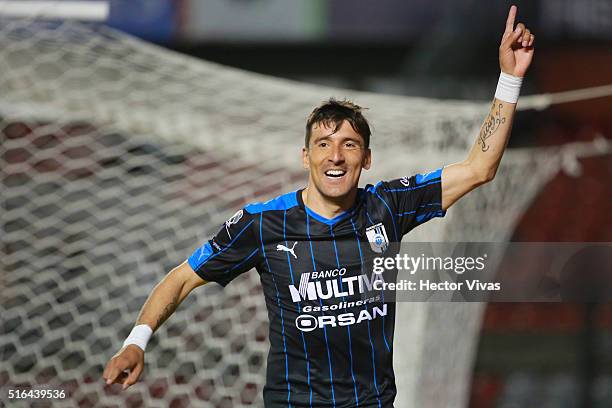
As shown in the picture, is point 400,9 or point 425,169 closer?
point 425,169

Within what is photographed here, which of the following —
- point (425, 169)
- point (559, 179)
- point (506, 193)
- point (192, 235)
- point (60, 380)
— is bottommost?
point (559, 179)

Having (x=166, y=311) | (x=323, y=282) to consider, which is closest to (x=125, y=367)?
(x=166, y=311)

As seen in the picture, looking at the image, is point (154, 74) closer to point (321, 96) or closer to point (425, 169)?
point (321, 96)

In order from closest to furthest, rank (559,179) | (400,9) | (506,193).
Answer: (506,193), (559,179), (400,9)

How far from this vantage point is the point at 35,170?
4.00m

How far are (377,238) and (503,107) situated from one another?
48 centimetres

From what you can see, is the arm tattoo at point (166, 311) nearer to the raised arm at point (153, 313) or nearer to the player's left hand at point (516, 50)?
the raised arm at point (153, 313)

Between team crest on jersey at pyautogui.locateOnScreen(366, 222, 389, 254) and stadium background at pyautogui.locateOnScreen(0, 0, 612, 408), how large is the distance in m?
4.59

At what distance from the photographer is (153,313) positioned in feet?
7.23

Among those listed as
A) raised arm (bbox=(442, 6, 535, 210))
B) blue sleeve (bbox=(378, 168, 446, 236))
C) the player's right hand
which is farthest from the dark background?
the player's right hand

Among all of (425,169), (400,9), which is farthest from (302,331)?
(400,9)

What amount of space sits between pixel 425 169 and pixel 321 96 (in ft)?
2.24

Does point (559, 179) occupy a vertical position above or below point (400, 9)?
below

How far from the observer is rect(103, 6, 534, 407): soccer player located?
2.18m
